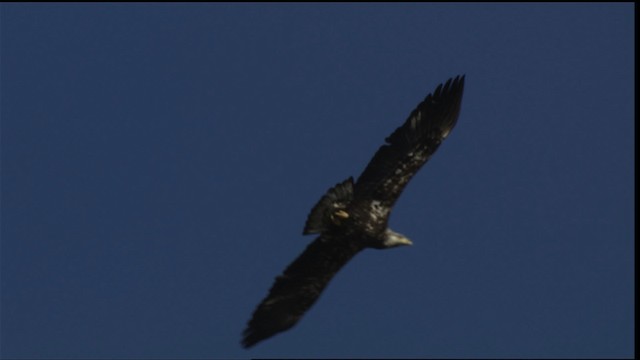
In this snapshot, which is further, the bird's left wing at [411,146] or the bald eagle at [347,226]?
the bird's left wing at [411,146]

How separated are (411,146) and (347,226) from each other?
1677 mm

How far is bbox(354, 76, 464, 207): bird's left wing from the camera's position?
14.3m

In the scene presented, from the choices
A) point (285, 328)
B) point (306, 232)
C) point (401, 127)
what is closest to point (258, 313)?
point (285, 328)

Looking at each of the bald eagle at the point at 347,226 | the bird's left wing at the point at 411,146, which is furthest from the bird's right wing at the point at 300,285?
the bird's left wing at the point at 411,146

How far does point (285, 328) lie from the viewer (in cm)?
1413

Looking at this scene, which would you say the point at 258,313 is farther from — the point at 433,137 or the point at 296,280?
the point at 433,137

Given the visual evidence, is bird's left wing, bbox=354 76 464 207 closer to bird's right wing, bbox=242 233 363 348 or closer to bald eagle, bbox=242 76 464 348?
bald eagle, bbox=242 76 464 348

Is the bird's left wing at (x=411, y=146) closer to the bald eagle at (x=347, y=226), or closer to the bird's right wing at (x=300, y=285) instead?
the bald eagle at (x=347, y=226)

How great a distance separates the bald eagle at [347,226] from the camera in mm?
13992

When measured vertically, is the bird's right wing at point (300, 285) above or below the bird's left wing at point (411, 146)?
below

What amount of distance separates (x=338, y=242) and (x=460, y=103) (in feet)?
9.87

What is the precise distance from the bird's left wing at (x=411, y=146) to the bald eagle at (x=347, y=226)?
15mm

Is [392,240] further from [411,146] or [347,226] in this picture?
[411,146]

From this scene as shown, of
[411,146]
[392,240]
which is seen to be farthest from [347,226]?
[411,146]
